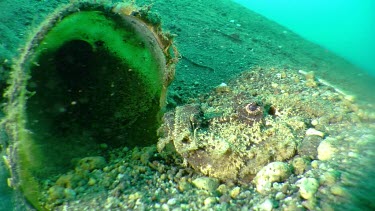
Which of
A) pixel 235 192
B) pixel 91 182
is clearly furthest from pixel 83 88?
pixel 235 192

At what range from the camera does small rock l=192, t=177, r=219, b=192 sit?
2.22m

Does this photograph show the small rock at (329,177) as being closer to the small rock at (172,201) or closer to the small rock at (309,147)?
the small rock at (309,147)

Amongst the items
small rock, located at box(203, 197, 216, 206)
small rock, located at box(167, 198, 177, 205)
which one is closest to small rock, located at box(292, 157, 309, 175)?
small rock, located at box(203, 197, 216, 206)

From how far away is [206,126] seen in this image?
2531mm

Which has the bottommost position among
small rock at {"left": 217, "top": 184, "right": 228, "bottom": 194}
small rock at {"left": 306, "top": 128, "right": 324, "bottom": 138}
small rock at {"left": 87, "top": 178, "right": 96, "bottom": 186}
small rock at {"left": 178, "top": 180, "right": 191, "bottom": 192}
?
small rock at {"left": 87, "top": 178, "right": 96, "bottom": 186}

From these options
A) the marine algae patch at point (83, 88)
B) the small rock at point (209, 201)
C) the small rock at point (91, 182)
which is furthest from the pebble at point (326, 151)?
the small rock at point (91, 182)

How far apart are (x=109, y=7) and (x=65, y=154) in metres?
1.40

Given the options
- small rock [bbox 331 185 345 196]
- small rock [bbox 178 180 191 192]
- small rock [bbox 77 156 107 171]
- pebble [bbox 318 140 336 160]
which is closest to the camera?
small rock [bbox 331 185 345 196]

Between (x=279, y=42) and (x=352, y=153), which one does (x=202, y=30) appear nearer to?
(x=279, y=42)

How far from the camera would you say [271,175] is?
2082mm

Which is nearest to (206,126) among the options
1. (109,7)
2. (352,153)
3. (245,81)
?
(352,153)

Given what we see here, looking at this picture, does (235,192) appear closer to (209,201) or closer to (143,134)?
Answer: (209,201)

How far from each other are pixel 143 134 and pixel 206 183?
104cm

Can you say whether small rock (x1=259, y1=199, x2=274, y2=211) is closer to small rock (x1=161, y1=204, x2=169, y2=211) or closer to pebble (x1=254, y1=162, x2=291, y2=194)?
pebble (x1=254, y1=162, x2=291, y2=194)
